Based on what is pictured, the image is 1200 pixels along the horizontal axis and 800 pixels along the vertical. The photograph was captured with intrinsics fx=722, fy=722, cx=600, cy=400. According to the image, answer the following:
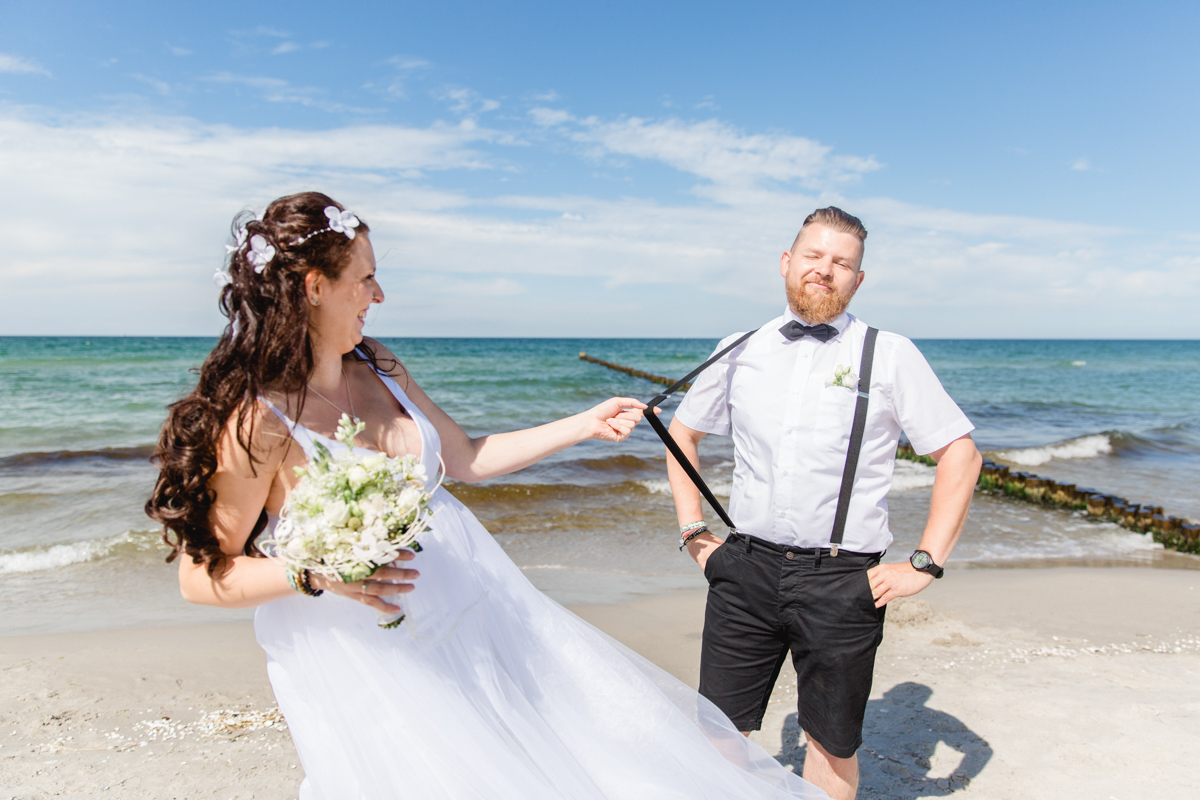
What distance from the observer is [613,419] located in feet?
9.56

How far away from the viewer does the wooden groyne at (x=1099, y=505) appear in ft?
29.2

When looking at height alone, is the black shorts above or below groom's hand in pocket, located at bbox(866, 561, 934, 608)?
below

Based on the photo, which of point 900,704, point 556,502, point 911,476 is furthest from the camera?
point 911,476

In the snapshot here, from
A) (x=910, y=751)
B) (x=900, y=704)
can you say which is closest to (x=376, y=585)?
(x=910, y=751)

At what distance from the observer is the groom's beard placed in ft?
9.62

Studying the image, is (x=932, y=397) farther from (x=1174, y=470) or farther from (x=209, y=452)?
(x=1174, y=470)

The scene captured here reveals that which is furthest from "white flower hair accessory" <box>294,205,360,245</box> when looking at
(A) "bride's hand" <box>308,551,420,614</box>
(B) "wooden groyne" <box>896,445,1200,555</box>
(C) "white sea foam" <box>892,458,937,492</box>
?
(C) "white sea foam" <box>892,458,937,492</box>

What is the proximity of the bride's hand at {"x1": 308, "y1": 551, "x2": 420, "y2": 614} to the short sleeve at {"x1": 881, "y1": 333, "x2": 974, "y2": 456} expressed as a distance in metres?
1.93

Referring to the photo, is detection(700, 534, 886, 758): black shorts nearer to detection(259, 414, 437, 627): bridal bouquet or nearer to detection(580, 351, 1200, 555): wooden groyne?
detection(259, 414, 437, 627): bridal bouquet

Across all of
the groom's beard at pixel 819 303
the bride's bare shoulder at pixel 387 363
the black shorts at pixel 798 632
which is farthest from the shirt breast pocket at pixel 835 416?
the bride's bare shoulder at pixel 387 363

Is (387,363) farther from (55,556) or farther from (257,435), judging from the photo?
(55,556)

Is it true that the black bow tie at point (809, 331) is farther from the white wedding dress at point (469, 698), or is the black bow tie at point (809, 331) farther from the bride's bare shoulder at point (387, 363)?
the bride's bare shoulder at point (387, 363)

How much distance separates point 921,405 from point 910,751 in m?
2.40

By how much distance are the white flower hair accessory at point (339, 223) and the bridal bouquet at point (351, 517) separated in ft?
2.36
